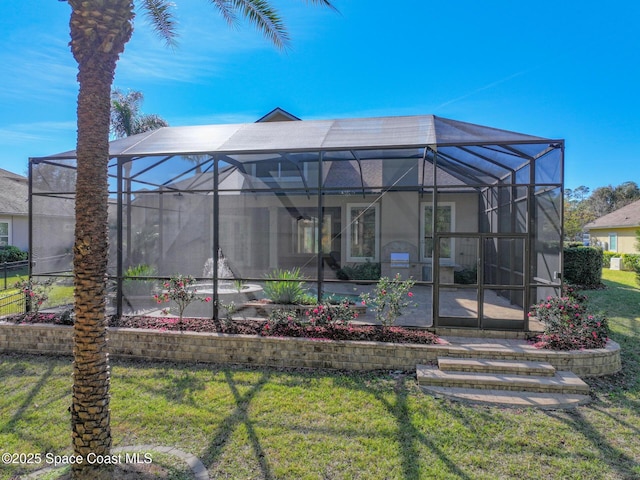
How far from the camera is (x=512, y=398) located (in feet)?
14.5

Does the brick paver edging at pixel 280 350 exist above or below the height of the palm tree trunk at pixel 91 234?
below

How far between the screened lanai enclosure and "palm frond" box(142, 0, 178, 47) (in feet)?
6.53

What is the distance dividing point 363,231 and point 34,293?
23.8 ft

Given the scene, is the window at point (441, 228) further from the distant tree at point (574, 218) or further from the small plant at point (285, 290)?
the distant tree at point (574, 218)

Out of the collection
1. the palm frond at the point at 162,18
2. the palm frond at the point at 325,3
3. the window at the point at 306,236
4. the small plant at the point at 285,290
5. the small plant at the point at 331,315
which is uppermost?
the palm frond at the point at 162,18

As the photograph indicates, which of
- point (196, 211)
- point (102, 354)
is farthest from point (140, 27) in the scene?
point (102, 354)

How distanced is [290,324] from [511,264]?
4671mm

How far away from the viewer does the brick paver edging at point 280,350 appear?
5.14 meters

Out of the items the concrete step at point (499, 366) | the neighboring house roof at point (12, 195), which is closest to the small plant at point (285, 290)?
the concrete step at point (499, 366)

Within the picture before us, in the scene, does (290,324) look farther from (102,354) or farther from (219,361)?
(102,354)

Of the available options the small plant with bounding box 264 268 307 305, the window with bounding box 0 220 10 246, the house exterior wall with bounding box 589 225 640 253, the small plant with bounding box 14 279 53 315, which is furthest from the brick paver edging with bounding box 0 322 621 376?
the house exterior wall with bounding box 589 225 640 253

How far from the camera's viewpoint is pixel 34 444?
3.41 m

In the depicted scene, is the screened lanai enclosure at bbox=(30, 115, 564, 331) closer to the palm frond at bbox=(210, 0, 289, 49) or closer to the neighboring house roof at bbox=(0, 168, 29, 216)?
the palm frond at bbox=(210, 0, 289, 49)

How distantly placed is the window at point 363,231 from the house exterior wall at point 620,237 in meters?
21.2
